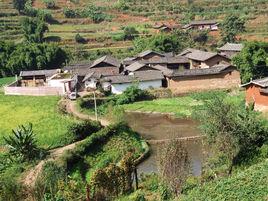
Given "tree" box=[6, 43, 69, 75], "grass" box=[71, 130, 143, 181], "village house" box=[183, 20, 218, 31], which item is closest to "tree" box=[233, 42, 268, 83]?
"grass" box=[71, 130, 143, 181]

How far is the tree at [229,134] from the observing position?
21266 millimetres

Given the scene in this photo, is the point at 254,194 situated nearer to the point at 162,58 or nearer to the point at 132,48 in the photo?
the point at 162,58

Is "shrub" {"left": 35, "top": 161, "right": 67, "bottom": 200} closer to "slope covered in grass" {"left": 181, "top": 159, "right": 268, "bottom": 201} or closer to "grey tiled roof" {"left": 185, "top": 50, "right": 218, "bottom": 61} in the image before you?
"slope covered in grass" {"left": 181, "top": 159, "right": 268, "bottom": 201}

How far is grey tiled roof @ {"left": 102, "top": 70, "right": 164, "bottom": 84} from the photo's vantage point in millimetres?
45381

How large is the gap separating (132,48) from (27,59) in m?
16.0

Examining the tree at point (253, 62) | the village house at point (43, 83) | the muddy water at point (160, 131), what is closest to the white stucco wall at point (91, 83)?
the village house at point (43, 83)

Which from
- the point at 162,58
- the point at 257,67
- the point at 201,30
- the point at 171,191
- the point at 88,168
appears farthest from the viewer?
the point at 201,30

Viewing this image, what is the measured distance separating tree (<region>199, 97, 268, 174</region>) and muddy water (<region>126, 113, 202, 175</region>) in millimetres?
3642

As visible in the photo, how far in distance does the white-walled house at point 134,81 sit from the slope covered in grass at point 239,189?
28367 mm

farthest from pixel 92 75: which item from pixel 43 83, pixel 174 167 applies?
pixel 174 167

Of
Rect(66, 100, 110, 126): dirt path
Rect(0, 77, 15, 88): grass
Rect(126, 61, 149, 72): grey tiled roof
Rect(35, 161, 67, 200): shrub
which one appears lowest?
Rect(0, 77, 15, 88): grass

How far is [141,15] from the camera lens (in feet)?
285

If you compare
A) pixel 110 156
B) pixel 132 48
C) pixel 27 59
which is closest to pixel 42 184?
pixel 110 156

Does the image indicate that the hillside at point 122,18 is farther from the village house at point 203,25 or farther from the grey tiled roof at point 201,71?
the grey tiled roof at point 201,71
